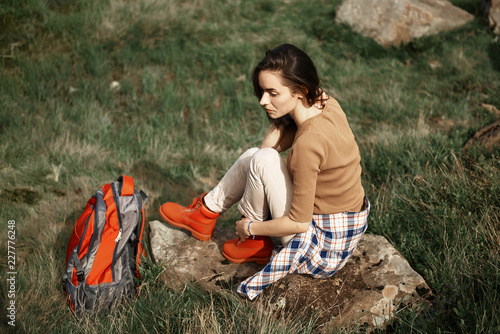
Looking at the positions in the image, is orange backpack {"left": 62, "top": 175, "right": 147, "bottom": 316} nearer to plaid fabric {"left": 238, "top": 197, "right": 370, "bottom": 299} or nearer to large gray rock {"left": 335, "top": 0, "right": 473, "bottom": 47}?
plaid fabric {"left": 238, "top": 197, "right": 370, "bottom": 299}

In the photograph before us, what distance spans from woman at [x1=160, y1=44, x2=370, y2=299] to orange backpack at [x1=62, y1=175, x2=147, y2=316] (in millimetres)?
747

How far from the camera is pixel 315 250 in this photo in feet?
7.63

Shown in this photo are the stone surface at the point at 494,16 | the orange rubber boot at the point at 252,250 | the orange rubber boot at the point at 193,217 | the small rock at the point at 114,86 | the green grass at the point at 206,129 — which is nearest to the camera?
the green grass at the point at 206,129

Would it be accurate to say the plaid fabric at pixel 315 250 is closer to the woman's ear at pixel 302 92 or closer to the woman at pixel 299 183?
the woman at pixel 299 183

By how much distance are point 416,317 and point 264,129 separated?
2.82 m

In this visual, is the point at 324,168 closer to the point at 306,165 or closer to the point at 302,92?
the point at 306,165

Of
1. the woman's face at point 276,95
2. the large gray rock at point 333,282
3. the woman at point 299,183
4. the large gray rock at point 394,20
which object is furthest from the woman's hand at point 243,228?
the large gray rock at point 394,20

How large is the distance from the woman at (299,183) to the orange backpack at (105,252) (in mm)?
747

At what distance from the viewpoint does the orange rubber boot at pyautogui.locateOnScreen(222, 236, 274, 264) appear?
2.53m

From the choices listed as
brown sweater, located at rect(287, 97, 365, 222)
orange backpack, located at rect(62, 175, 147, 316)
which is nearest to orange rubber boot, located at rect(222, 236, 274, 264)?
brown sweater, located at rect(287, 97, 365, 222)

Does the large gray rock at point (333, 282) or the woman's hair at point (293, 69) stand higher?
the woman's hair at point (293, 69)

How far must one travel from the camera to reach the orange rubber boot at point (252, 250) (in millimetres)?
2533

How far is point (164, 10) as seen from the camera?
5637 mm

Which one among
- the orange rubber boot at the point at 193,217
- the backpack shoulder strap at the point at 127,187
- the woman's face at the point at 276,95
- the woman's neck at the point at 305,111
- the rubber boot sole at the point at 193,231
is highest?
the woman's face at the point at 276,95
